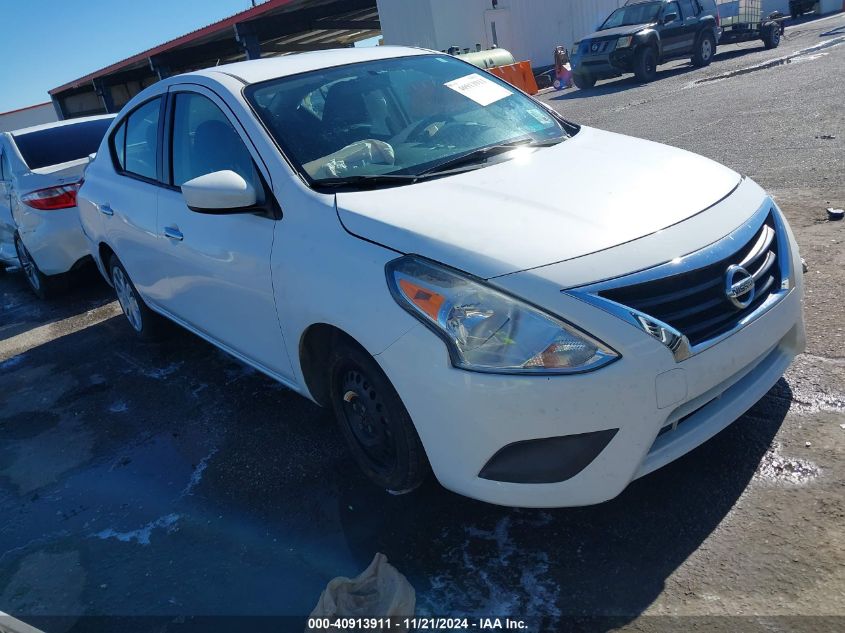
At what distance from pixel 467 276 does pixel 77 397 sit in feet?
Answer: 11.2

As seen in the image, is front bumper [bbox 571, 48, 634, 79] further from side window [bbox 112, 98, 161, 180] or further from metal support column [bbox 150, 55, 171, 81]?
metal support column [bbox 150, 55, 171, 81]

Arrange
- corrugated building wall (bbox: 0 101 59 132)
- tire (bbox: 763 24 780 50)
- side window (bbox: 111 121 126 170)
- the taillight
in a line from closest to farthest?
side window (bbox: 111 121 126 170)
the taillight
tire (bbox: 763 24 780 50)
corrugated building wall (bbox: 0 101 59 132)

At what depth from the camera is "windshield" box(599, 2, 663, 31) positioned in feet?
57.2

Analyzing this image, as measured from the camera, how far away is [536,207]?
2.65 m

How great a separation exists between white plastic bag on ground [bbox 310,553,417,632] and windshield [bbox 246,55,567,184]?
5.17 feet

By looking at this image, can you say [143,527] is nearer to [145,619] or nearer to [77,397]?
[145,619]

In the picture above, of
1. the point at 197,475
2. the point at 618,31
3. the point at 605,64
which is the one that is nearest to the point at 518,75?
the point at 605,64

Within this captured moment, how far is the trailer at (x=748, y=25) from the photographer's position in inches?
753

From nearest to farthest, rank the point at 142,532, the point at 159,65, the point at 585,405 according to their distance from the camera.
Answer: the point at 585,405, the point at 142,532, the point at 159,65

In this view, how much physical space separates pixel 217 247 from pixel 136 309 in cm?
207

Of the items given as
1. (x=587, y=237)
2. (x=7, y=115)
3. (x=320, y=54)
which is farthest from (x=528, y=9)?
(x=7, y=115)

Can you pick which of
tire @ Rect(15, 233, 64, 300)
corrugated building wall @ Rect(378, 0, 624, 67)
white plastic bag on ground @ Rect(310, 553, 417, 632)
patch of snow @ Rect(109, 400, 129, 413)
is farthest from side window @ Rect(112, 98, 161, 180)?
corrugated building wall @ Rect(378, 0, 624, 67)

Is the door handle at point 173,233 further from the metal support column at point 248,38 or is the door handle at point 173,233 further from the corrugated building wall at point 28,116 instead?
the corrugated building wall at point 28,116

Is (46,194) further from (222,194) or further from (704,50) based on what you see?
(704,50)
